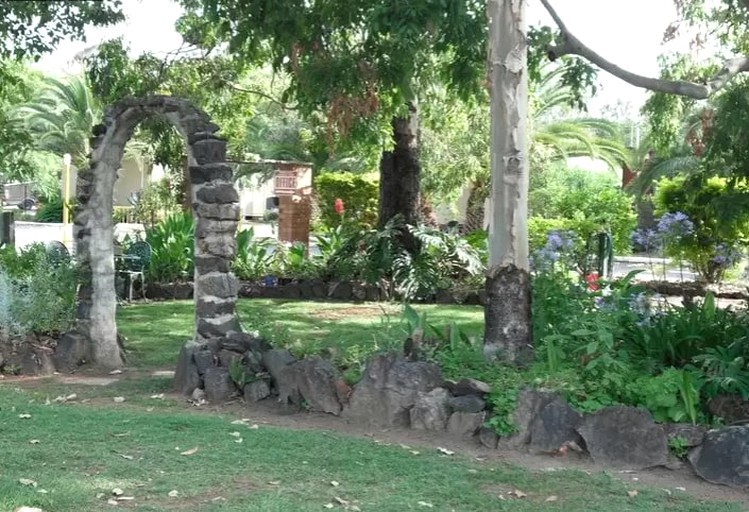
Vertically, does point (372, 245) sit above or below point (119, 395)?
above

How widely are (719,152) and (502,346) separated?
5235 mm

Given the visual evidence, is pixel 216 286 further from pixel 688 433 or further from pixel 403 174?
pixel 403 174

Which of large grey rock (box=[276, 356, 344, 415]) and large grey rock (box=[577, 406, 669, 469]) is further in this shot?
large grey rock (box=[276, 356, 344, 415])

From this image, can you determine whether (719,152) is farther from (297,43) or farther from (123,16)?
(123,16)

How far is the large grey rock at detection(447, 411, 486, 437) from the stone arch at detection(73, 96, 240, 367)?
291 centimetres

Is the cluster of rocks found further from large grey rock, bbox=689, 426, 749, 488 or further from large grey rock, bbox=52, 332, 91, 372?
large grey rock, bbox=52, 332, 91, 372

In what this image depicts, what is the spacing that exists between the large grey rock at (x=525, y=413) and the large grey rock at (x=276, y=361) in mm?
2002

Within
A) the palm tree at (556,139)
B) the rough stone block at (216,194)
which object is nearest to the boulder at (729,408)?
the rough stone block at (216,194)

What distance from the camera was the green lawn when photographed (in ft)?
17.1

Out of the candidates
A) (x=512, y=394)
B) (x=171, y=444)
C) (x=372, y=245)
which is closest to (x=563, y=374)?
(x=512, y=394)

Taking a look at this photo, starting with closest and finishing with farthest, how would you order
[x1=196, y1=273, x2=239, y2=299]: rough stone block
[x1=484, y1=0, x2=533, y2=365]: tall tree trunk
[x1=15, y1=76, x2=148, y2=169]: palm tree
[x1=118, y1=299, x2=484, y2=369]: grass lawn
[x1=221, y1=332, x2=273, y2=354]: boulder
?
[x1=484, y1=0, x2=533, y2=365]: tall tree trunk < [x1=221, y1=332, x2=273, y2=354]: boulder < [x1=118, y1=299, x2=484, y2=369]: grass lawn < [x1=196, y1=273, x2=239, y2=299]: rough stone block < [x1=15, y1=76, x2=148, y2=169]: palm tree

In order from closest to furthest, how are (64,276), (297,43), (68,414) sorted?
(68,414)
(64,276)
(297,43)

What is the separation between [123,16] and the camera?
9.91 meters

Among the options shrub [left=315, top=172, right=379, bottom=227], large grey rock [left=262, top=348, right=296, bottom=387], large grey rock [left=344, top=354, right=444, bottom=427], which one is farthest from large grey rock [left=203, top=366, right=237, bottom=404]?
shrub [left=315, top=172, right=379, bottom=227]
